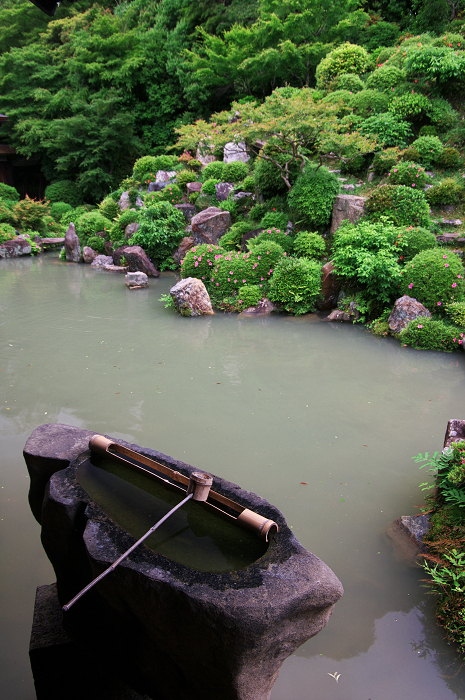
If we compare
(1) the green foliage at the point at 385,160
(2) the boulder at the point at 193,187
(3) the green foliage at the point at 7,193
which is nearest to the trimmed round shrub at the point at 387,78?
(1) the green foliage at the point at 385,160

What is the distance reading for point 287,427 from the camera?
4406mm

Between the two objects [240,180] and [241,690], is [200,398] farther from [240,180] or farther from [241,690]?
[240,180]

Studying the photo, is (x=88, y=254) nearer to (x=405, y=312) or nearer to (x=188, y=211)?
(x=188, y=211)

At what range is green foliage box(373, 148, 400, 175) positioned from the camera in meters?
10.1

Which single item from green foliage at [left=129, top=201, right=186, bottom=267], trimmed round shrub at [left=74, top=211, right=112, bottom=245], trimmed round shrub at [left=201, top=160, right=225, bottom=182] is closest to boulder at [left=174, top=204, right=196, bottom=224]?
green foliage at [left=129, top=201, right=186, bottom=267]

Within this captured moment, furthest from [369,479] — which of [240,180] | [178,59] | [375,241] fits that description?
[178,59]

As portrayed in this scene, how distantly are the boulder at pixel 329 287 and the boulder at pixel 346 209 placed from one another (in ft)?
3.76

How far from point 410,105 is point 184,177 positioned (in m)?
7.11

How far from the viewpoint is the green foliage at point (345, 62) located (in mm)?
13219

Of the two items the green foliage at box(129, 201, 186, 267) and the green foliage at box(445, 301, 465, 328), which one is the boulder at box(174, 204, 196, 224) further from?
the green foliage at box(445, 301, 465, 328)

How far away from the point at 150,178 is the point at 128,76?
842cm

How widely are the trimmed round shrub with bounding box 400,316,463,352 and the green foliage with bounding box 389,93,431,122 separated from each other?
7.26 meters

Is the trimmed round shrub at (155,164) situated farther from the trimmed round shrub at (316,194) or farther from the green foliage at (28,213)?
the trimmed round shrub at (316,194)

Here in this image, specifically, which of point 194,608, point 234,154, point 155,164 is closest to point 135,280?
point 234,154
